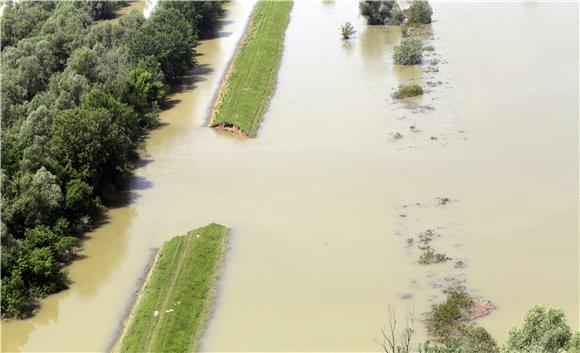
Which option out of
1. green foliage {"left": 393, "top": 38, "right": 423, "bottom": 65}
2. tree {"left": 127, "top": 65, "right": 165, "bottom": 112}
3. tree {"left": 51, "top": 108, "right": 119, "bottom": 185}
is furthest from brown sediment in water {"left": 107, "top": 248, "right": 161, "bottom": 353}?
green foliage {"left": 393, "top": 38, "right": 423, "bottom": 65}

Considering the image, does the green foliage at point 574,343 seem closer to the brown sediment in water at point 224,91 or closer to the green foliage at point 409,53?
the brown sediment in water at point 224,91

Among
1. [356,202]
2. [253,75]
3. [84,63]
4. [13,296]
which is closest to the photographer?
[13,296]

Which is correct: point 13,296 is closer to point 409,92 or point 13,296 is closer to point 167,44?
point 167,44

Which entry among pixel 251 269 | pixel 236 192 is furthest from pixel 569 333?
pixel 236 192

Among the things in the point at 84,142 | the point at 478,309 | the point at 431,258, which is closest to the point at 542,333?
the point at 478,309

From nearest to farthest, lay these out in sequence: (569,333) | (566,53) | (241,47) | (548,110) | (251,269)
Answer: (569,333) → (251,269) → (548,110) → (566,53) → (241,47)

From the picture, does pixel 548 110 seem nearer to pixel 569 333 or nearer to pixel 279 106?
pixel 279 106

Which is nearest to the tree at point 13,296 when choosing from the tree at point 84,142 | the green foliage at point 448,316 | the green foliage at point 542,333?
the tree at point 84,142
